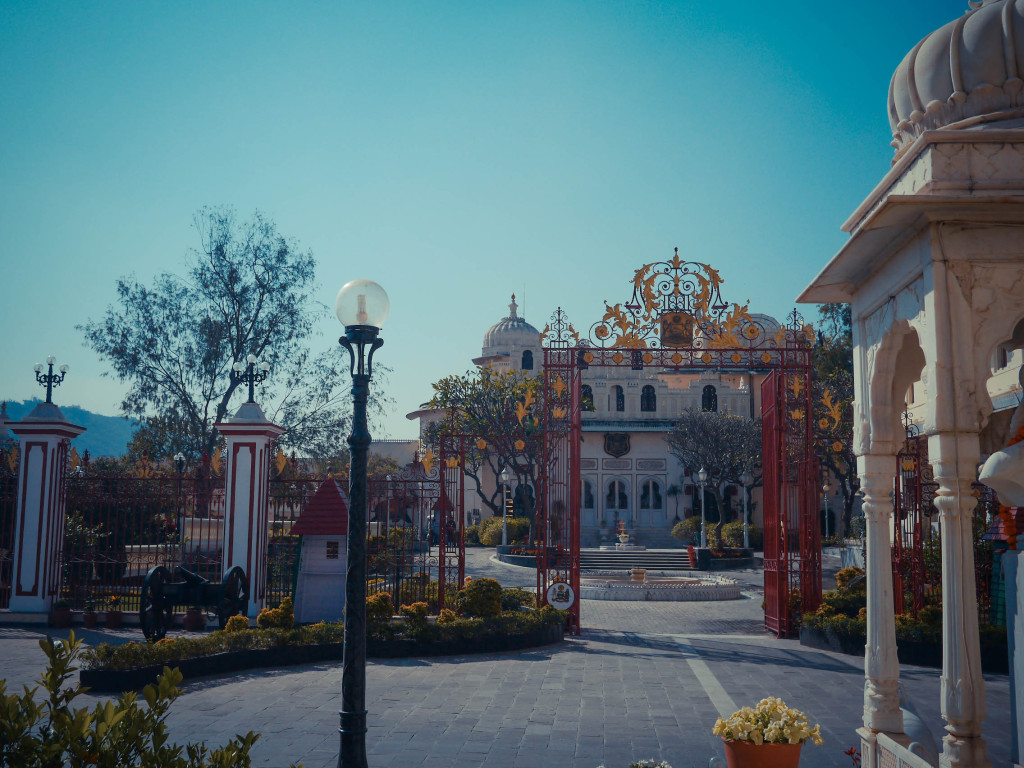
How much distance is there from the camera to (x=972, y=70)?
5.91 meters

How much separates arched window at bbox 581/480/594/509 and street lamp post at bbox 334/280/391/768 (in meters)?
37.6

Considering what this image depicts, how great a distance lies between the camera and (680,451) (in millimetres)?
39500

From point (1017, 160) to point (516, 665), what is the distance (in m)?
8.56

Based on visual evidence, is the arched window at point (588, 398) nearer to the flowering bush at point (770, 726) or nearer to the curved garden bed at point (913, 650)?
the curved garden bed at point (913, 650)

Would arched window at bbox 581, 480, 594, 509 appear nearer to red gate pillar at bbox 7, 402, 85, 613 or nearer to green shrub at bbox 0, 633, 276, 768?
red gate pillar at bbox 7, 402, 85, 613

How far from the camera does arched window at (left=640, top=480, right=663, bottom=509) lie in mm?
42628

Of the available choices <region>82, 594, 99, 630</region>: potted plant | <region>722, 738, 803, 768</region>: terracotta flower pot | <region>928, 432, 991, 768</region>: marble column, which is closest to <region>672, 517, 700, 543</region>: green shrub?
<region>82, 594, 99, 630</region>: potted plant

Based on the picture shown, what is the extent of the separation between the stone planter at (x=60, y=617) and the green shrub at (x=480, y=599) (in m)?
6.97

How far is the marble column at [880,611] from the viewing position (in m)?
5.91

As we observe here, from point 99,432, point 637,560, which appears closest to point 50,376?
point 637,560

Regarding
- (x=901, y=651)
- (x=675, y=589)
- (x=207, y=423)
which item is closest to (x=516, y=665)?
(x=901, y=651)

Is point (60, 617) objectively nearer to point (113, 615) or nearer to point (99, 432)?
point (113, 615)

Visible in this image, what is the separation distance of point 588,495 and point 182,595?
32099 mm

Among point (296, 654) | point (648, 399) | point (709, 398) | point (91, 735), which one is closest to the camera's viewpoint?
point (91, 735)
